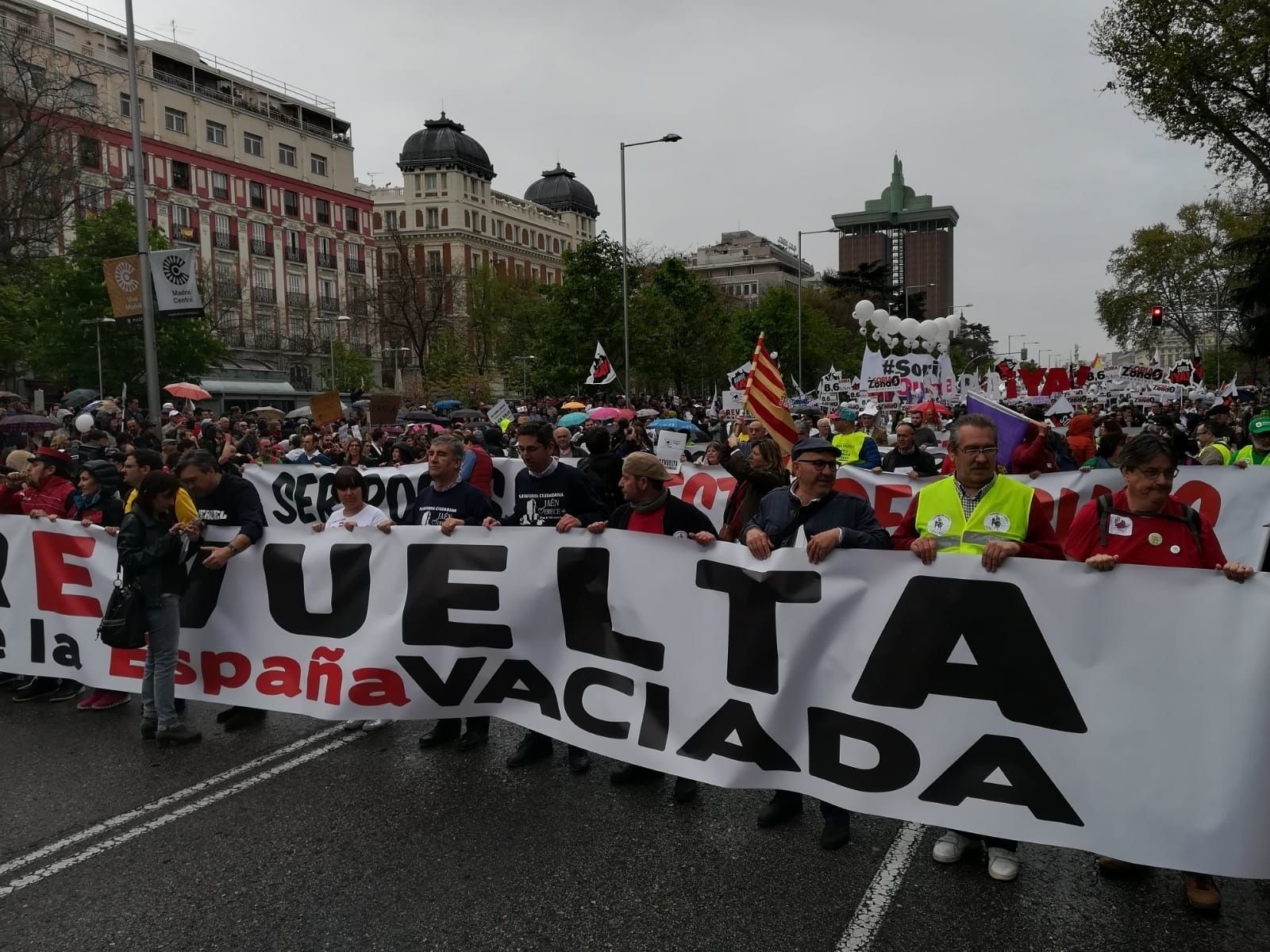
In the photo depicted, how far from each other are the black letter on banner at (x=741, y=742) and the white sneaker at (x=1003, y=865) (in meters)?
0.82

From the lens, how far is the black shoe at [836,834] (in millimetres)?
4285

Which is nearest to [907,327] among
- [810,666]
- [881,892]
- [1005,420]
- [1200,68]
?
[1200,68]

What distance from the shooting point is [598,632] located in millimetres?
4922

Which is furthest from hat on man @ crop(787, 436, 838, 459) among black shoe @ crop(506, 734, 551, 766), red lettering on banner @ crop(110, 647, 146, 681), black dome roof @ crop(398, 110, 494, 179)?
black dome roof @ crop(398, 110, 494, 179)

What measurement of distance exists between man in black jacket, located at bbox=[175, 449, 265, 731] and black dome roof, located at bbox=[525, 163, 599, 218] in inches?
4093

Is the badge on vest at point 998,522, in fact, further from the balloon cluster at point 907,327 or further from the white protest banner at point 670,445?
the balloon cluster at point 907,327

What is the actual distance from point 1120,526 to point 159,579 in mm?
4987

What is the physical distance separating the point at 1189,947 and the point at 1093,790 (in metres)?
0.57

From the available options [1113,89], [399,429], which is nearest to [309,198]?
[399,429]

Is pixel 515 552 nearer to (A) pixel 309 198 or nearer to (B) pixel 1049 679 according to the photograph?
(B) pixel 1049 679

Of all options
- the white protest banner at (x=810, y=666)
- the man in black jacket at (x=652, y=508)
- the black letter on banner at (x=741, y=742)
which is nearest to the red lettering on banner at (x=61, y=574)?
the white protest banner at (x=810, y=666)

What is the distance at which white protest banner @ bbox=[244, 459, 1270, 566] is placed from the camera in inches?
300

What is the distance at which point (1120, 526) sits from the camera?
13.2 ft

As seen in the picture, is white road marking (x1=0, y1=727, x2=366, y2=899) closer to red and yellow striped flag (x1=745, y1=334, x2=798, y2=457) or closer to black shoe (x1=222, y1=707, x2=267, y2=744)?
black shoe (x1=222, y1=707, x2=267, y2=744)
